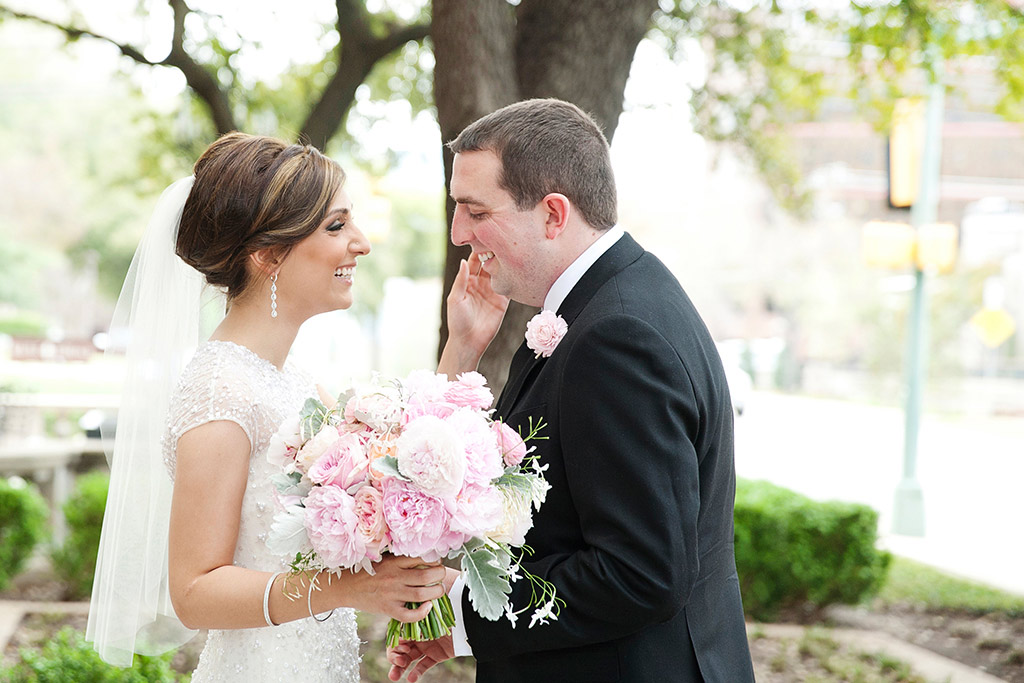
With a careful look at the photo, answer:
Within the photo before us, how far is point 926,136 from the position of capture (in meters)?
11.1

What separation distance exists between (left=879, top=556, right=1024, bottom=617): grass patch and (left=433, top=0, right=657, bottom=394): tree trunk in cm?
503

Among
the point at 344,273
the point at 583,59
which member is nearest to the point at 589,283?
the point at 344,273

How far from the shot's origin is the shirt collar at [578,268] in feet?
7.82

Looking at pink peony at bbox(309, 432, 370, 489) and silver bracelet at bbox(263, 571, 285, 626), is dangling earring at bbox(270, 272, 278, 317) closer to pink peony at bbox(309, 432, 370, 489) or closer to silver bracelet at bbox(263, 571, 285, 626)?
silver bracelet at bbox(263, 571, 285, 626)

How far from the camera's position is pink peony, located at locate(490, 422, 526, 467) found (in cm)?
202

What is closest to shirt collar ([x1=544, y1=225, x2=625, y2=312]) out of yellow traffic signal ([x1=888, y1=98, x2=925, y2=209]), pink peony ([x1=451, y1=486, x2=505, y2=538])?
pink peony ([x1=451, y1=486, x2=505, y2=538])

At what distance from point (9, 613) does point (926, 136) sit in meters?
10.6

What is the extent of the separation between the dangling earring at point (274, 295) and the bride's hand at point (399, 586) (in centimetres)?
106

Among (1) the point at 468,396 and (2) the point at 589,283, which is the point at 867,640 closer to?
(2) the point at 589,283

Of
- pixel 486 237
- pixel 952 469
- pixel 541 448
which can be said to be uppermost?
pixel 486 237

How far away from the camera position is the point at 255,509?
2652 millimetres

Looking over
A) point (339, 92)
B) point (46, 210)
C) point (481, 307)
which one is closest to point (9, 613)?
point (339, 92)

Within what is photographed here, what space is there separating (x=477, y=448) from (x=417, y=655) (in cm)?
81

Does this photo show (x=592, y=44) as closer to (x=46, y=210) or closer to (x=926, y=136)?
(x=926, y=136)
